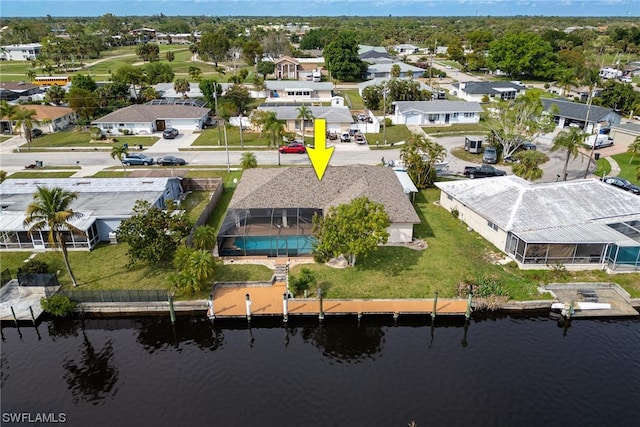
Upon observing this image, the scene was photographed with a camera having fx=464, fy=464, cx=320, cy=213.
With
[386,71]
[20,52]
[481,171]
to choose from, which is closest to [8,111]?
[481,171]

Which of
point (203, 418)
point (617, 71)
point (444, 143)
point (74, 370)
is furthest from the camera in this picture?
point (617, 71)

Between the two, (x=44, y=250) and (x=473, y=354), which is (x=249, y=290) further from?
(x=44, y=250)

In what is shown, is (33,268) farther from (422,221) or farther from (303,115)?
(303,115)

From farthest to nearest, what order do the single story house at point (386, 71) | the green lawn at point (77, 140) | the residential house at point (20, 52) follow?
the residential house at point (20, 52) < the single story house at point (386, 71) < the green lawn at point (77, 140)

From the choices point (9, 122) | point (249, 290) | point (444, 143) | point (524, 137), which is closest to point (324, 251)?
point (249, 290)

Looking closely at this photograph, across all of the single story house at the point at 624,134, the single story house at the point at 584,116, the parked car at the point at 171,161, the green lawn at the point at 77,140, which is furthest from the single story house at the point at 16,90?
the single story house at the point at 624,134

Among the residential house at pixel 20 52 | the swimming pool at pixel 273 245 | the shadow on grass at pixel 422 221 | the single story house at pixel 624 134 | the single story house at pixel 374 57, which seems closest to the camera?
the swimming pool at pixel 273 245

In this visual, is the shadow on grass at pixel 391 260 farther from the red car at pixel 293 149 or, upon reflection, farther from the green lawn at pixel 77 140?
the green lawn at pixel 77 140
